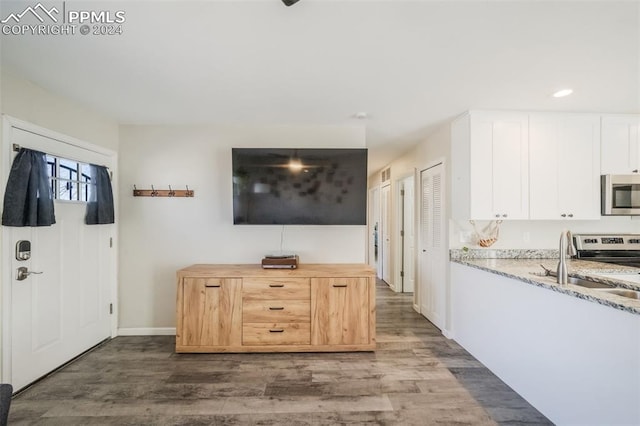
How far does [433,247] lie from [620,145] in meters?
2.07

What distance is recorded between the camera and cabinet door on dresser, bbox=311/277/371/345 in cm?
271

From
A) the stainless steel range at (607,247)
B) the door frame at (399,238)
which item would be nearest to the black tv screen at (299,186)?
the door frame at (399,238)

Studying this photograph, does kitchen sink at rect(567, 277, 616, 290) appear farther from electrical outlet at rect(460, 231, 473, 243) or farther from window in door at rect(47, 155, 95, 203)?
window in door at rect(47, 155, 95, 203)

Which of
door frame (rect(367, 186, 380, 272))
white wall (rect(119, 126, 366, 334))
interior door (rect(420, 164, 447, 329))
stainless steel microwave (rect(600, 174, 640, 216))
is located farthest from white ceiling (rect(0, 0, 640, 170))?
door frame (rect(367, 186, 380, 272))

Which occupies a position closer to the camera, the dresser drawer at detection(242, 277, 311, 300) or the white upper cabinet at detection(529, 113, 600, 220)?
the dresser drawer at detection(242, 277, 311, 300)

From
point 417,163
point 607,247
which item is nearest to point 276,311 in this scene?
point 417,163

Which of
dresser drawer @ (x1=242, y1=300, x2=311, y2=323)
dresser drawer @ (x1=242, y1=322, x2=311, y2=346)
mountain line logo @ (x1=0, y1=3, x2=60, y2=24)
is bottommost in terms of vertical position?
dresser drawer @ (x1=242, y1=322, x2=311, y2=346)

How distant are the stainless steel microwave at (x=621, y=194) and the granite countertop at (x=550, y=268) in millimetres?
565

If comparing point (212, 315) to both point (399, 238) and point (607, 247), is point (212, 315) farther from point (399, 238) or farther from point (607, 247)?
point (607, 247)

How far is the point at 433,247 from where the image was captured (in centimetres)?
351

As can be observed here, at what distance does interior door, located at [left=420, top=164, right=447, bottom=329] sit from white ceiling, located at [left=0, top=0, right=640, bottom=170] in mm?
1042

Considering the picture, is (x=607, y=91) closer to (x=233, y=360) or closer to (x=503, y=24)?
(x=503, y=24)

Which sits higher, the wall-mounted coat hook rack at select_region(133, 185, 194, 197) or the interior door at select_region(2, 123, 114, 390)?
the wall-mounted coat hook rack at select_region(133, 185, 194, 197)

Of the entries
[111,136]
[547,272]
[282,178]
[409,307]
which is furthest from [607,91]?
[111,136]
